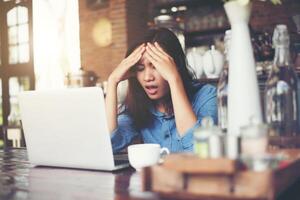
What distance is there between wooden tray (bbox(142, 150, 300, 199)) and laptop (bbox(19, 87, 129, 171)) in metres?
0.38

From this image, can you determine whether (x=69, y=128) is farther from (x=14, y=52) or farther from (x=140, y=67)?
(x=14, y=52)

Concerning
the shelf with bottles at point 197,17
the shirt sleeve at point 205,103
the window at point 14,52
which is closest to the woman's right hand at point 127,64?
the shirt sleeve at point 205,103

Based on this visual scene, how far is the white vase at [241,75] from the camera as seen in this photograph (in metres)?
1.07

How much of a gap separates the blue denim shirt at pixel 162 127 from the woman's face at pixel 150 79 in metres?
0.12

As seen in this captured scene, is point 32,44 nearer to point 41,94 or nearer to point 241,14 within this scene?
point 41,94

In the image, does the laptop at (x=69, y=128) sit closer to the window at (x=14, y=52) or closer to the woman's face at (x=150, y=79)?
the woman's face at (x=150, y=79)

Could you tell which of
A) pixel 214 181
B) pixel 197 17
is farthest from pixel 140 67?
pixel 197 17

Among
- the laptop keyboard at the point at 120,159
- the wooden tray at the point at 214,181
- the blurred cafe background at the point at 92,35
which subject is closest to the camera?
the wooden tray at the point at 214,181

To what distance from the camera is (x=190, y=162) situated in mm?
868

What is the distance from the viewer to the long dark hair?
193 centimetres

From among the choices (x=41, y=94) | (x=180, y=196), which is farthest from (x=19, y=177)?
(x=180, y=196)

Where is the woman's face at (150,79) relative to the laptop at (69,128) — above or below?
above

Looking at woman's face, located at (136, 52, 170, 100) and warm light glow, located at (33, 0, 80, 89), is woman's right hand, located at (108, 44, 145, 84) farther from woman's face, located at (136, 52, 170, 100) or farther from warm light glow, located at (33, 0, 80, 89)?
warm light glow, located at (33, 0, 80, 89)

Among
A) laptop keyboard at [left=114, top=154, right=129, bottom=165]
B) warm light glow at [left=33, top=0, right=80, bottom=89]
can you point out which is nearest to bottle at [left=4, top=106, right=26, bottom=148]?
warm light glow at [left=33, top=0, right=80, bottom=89]
